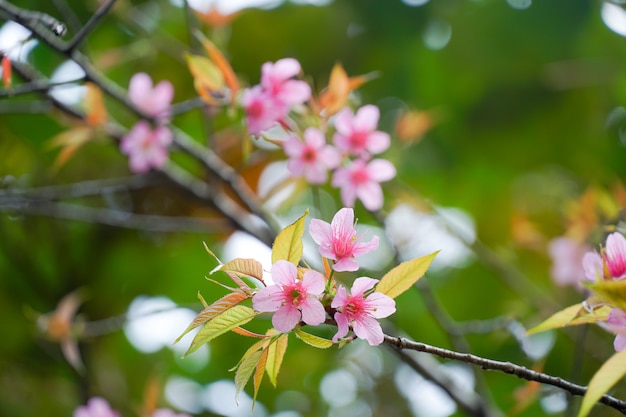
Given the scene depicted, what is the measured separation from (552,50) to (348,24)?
0.47m

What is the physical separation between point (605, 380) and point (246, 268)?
218 millimetres

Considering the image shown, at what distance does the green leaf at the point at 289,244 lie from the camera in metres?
0.43

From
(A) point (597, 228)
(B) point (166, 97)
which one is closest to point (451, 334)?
(A) point (597, 228)

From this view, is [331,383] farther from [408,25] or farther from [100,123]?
→ [408,25]

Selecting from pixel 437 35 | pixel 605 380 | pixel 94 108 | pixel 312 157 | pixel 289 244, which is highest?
pixel 437 35

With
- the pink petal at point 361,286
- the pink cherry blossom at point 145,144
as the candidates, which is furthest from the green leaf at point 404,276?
the pink cherry blossom at point 145,144

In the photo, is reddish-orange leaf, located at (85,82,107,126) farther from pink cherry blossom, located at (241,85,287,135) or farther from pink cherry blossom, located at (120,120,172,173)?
pink cherry blossom, located at (241,85,287,135)

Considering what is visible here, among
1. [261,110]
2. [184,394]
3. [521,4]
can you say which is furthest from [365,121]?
[521,4]

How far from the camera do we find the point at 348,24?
5.08 ft

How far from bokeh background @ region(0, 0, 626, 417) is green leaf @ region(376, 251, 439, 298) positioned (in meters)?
0.69

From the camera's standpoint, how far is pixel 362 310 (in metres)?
0.43

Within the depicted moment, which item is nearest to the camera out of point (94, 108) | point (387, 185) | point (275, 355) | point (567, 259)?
point (275, 355)

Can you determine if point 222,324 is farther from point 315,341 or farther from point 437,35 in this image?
point 437,35

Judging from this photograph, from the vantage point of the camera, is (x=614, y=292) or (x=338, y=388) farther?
(x=338, y=388)
